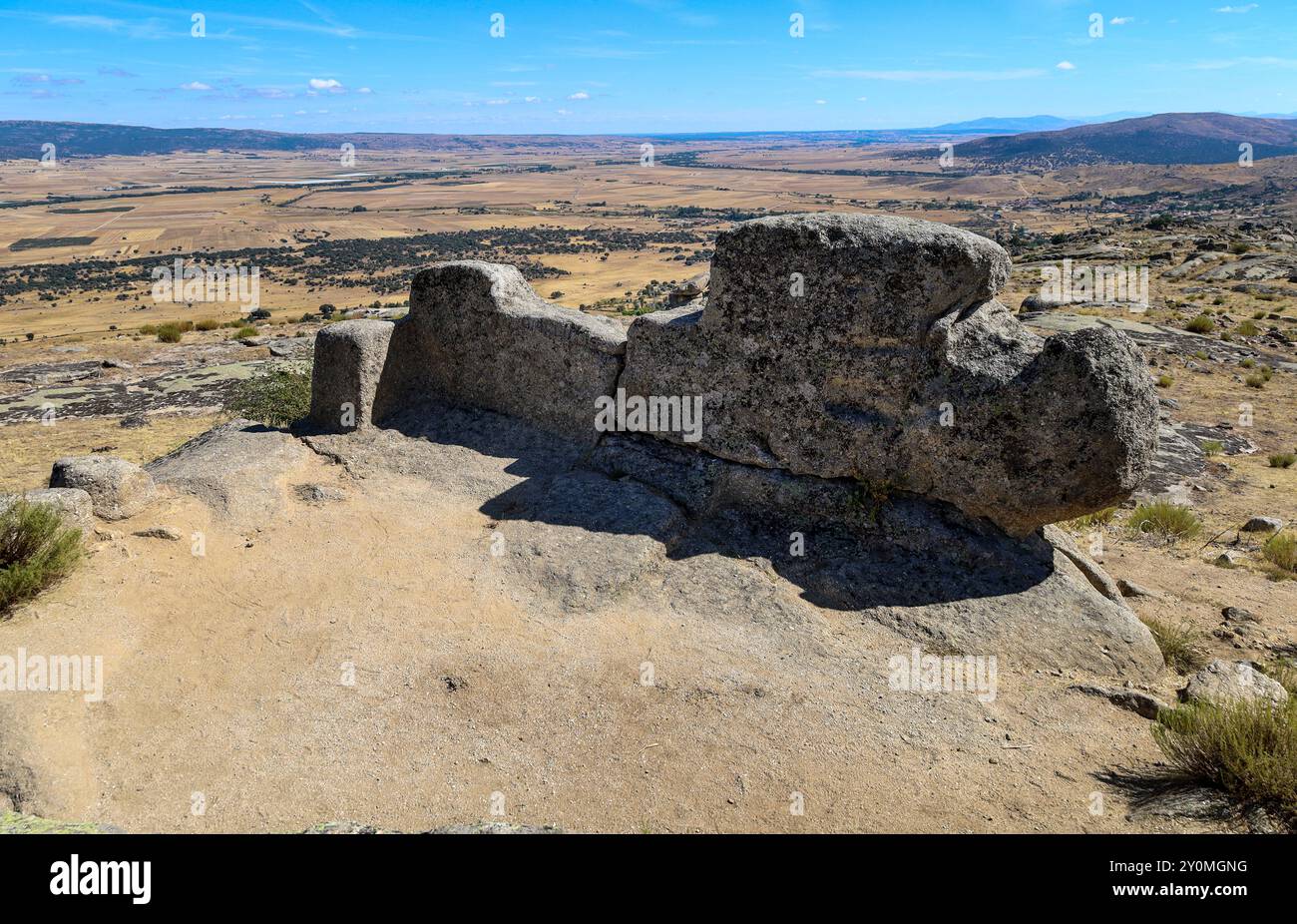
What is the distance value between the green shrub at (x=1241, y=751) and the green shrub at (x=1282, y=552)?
5039 millimetres

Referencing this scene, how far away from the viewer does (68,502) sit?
6.54 meters

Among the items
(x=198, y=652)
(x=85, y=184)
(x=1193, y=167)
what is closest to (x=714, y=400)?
(x=198, y=652)

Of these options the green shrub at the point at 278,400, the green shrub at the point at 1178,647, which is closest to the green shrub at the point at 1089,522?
the green shrub at the point at 1178,647

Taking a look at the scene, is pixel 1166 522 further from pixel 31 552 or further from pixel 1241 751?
pixel 31 552

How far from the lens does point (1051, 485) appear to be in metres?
6.36

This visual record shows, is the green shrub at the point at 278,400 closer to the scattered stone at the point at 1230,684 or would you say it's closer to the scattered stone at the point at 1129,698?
the scattered stone at the point at 1129,698

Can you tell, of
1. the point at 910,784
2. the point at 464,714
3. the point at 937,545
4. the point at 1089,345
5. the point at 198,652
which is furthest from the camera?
the point at 937,545

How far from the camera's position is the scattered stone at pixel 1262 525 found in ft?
31.7

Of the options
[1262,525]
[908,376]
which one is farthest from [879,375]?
[1262,525]

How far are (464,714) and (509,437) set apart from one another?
4.28 metres

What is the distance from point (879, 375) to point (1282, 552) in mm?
5558

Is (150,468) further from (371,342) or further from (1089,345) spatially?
(1089,345)

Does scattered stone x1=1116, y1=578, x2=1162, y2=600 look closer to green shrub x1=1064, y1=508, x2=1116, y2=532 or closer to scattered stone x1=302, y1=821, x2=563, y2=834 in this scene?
green shrub x1=1064, y1=508, x2=1116, y2=532

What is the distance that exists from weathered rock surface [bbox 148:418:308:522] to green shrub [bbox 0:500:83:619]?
4.50 feet
